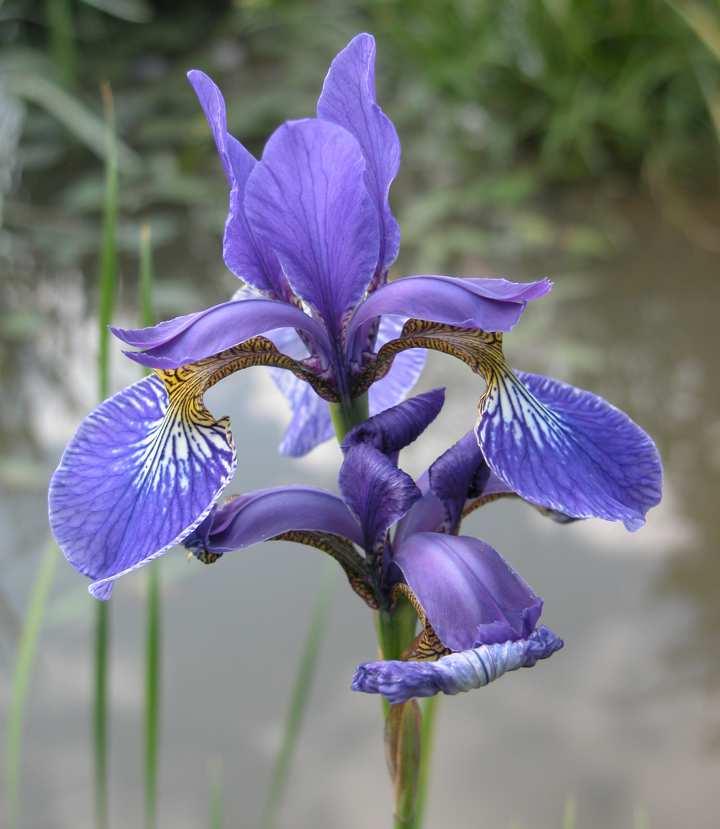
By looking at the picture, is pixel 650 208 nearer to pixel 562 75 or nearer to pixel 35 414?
pixel 562 75

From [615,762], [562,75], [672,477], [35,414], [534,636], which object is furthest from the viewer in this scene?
[562,75]

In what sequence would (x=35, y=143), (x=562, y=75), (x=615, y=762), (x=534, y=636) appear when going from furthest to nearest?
(x=35, y=143), (x=562, y=75), (x=615, y=762), (x=534, y=636)

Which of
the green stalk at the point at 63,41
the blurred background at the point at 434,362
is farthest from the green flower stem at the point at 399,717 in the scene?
the green stalk at the point at 63,41

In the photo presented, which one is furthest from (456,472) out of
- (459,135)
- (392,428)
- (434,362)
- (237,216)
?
(459,135)

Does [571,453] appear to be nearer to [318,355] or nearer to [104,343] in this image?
[318,355]

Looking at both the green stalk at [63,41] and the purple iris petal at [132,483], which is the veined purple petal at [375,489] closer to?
the purple iris petal at [132,483]

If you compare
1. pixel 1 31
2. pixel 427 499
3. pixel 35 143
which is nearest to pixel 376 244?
pixel 427 499

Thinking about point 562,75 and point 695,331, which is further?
point 562,75

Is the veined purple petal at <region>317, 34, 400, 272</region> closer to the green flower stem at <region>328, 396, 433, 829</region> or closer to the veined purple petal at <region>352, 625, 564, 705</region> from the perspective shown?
the green flower stem at <region>328, 396, 433, 829</region>
